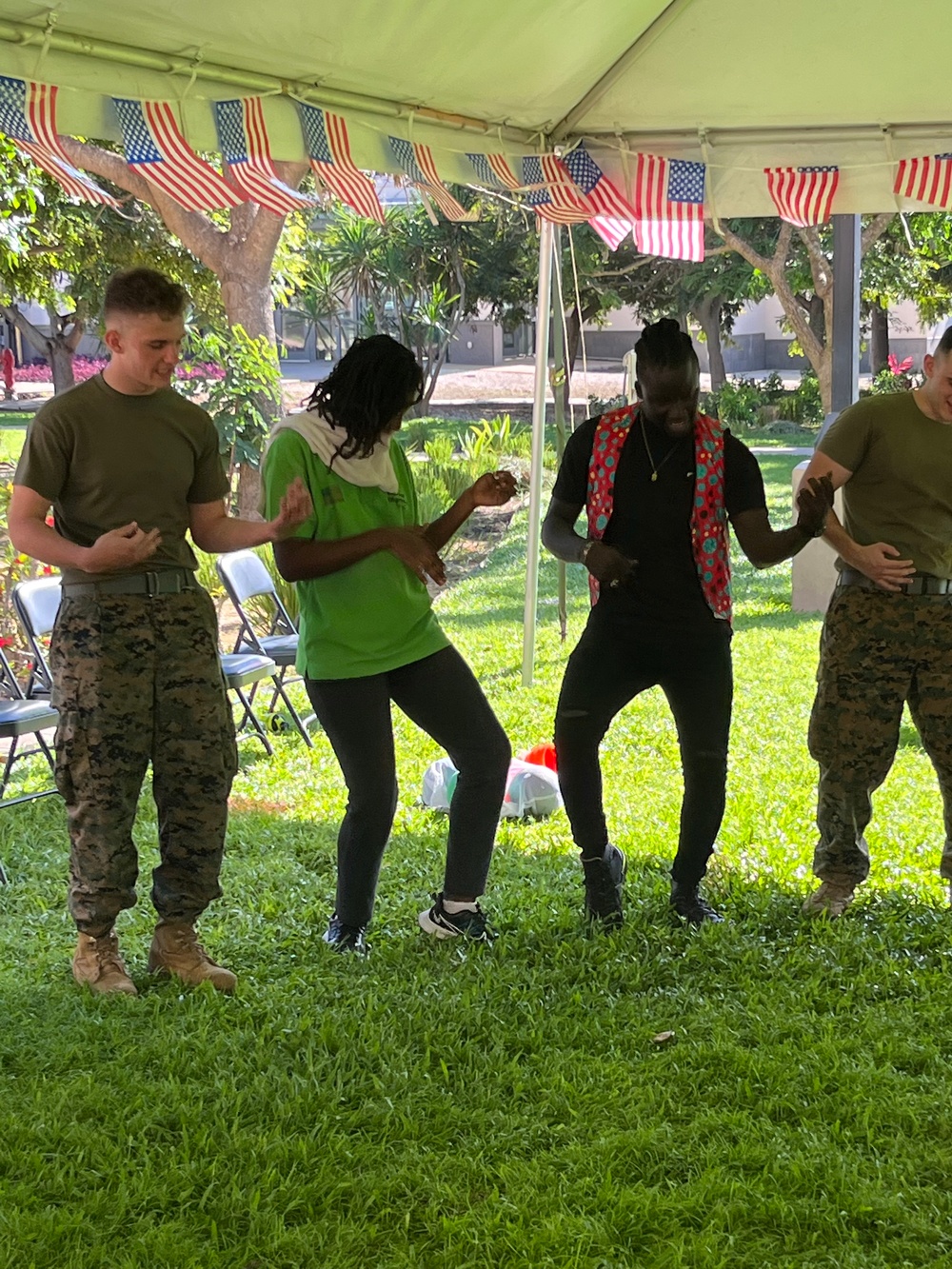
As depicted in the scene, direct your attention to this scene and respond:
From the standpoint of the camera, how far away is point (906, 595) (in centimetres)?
412

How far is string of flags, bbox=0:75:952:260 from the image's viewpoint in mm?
3600

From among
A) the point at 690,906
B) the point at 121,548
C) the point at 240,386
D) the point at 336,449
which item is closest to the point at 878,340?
the point at 240,386

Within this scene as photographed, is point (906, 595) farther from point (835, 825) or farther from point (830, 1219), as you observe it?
point (830, 1219)

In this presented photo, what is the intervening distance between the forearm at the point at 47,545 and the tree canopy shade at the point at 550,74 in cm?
103

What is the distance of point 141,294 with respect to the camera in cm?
353

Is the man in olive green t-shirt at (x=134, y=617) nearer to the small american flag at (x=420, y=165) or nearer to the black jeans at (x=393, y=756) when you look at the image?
the black jeans at (x=393, y=756)

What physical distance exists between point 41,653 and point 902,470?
4173 millimetres

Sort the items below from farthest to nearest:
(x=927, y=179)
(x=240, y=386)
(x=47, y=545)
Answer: (x=240, y=386)
(x=927, y=179)
(x=47, y=545)

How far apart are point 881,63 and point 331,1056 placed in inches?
134

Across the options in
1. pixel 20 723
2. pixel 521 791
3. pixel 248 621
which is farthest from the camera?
pixel 248 621

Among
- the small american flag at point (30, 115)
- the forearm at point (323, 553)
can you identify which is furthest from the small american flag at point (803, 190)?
the small american flag at point (30, 115)

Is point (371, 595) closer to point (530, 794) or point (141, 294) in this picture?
point (141, 294)

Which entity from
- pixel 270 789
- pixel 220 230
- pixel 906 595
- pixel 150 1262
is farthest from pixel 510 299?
pixel 150 1262

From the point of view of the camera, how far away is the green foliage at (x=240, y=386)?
11625 mm
